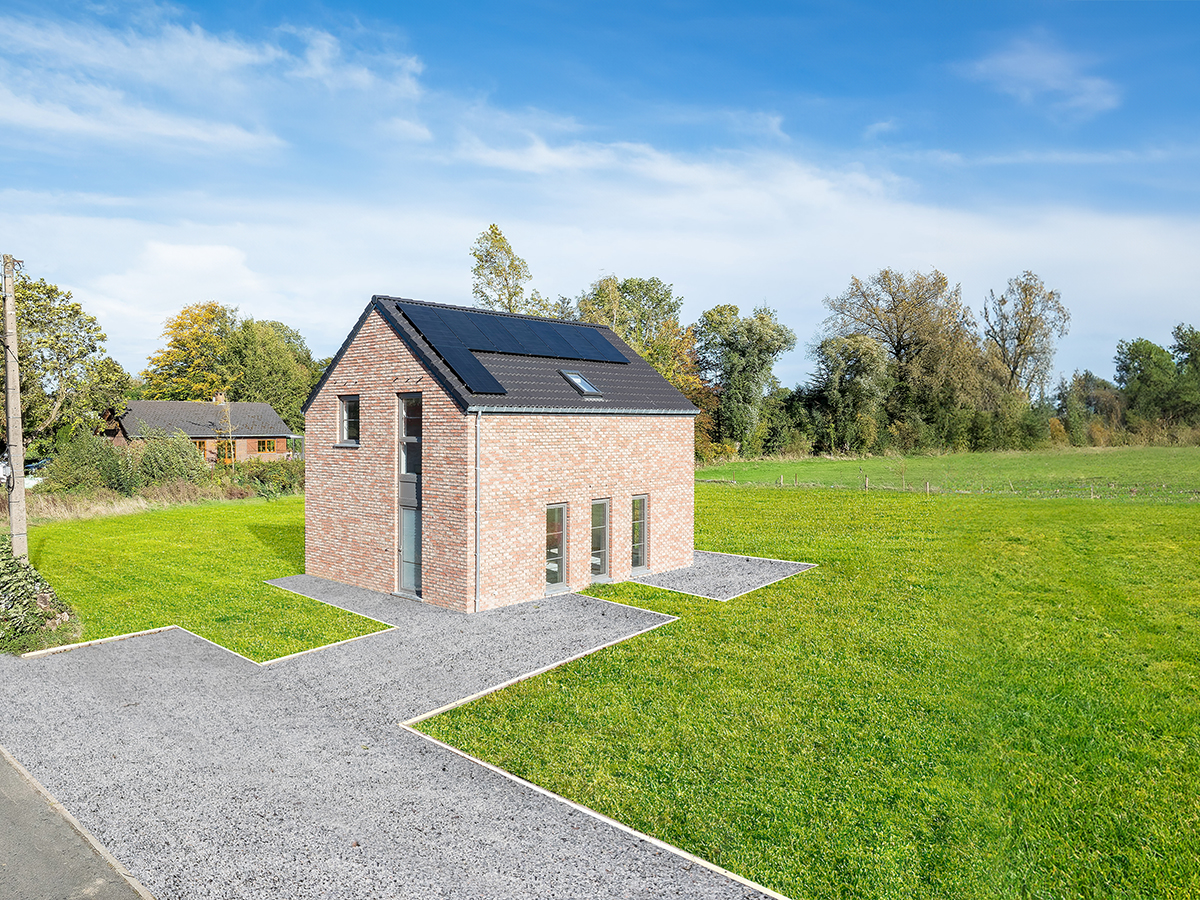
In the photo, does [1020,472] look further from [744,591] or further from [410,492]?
[410,492]

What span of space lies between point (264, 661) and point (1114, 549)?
21.1 meters

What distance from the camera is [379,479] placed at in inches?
594

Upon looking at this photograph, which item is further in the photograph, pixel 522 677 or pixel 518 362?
pixel 518 362

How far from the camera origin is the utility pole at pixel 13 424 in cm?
1262

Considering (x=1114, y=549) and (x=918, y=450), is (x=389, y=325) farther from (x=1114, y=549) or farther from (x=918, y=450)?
(x=918, y=450)

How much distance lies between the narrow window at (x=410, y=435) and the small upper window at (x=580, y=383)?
3.32m

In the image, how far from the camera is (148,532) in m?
Result: 24.0

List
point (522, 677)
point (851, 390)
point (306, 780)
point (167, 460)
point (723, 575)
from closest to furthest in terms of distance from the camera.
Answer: point (306, 780), point (522, 677), point (723, 575), point (167, 460), point (851, 390)

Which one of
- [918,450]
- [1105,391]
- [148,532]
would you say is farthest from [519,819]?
[1105,391]

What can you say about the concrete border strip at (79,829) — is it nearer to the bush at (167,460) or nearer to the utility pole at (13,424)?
the utility pole at (13,424)

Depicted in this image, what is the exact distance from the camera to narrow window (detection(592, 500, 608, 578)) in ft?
52.3

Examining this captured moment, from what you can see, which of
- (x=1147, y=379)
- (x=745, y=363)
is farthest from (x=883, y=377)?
(x=1147, y=379)

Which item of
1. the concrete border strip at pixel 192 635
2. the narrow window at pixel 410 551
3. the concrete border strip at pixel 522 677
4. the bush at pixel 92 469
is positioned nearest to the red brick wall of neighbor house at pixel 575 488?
the narrow window at pixel 410 551

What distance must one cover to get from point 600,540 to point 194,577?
32.0 ft
